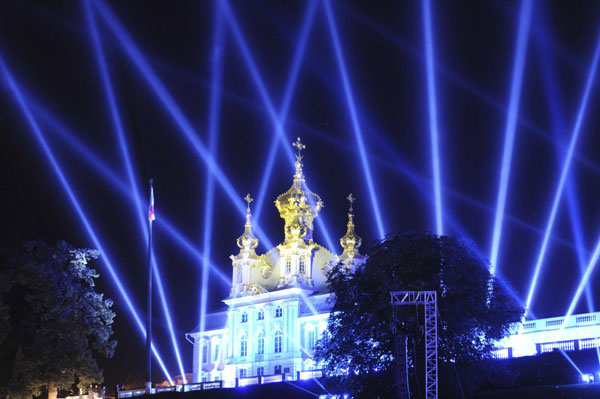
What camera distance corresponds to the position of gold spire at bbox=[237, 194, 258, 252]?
253 feet

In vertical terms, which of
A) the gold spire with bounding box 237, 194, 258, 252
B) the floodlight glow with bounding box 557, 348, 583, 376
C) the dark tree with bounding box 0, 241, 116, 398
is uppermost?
the gold spire with bounding box 237, 194, 258, 252

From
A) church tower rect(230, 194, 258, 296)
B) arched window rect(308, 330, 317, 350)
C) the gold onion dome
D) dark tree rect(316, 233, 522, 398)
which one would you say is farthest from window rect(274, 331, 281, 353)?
dark tree rect(316, 233, 522, 398)

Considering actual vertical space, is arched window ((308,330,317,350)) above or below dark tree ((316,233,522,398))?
above

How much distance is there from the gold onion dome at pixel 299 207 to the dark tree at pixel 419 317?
1347 inches

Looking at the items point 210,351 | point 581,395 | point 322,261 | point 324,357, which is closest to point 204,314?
point 210,351

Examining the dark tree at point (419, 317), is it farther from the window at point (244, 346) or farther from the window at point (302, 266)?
the window at point (244, 346)

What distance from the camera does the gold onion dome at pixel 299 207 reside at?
238 feet

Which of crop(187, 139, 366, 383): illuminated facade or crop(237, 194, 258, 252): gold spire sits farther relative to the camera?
crop(237, 194, 258, 252): gold spire

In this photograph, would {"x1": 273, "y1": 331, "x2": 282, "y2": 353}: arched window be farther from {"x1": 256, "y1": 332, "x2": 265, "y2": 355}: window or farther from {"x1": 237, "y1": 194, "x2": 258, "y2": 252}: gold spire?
{"x1": 237, "y1": 194, "x2": 258, "y2": 252}: gold spire

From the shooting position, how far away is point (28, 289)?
4647 cm

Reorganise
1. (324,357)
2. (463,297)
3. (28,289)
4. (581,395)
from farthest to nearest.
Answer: (28,289) < (324,357) < (463,297) < (581,395)

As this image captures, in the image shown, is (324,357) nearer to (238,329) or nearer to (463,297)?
(463,297)

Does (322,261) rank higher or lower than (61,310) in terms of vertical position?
higher

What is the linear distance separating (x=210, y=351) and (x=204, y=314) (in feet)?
13.0
